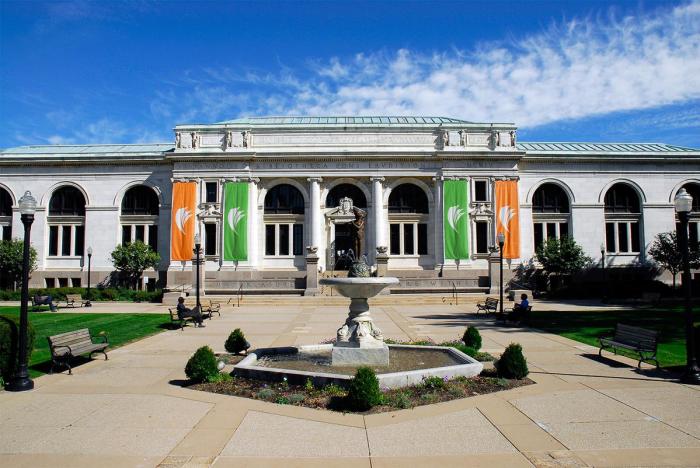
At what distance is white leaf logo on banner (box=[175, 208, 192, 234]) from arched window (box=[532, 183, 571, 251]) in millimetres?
35204

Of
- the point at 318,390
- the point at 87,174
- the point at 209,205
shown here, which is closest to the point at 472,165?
the point at 209,205

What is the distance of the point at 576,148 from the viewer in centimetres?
5572

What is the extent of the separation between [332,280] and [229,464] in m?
6.40

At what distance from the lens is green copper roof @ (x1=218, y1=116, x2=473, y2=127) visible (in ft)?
180

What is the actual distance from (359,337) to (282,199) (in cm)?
4059

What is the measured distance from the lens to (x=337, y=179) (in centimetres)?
5153

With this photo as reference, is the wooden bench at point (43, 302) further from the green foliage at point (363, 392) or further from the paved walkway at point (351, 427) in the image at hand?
the green foliage at point (363, 392)

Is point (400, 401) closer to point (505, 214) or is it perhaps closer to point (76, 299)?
point (76, 299)

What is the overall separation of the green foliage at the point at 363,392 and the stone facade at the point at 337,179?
40.2 m

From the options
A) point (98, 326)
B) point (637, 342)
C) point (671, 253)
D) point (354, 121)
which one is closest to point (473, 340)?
point (637, 342)

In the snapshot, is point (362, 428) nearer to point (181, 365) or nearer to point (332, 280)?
Answer: point (332, 280)

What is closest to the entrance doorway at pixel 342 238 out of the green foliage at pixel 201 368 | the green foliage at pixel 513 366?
the green foliage at pixel 513 366

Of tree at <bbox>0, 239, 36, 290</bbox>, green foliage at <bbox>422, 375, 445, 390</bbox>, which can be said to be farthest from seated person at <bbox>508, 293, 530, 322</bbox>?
tree at <bbox>0, 239, 36, 290</bbox>

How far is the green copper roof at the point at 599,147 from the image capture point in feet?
179
